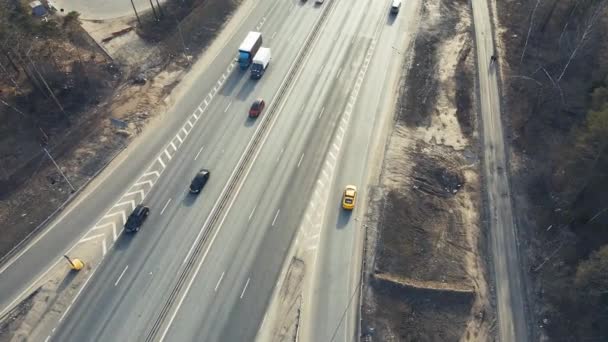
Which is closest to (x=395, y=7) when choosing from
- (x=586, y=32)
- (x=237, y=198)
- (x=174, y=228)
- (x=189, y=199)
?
(x=586, y=32)

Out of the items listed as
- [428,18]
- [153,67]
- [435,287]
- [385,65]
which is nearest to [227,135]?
[153,67]

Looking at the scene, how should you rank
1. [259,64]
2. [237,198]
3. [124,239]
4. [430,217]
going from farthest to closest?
[259,64]
[237,198]
[430,217]
[124,239]

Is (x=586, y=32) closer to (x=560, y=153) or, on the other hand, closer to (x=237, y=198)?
(x=560, y=153)

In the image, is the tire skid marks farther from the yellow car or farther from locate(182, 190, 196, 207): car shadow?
locate(182, 190, 196, 207): car shadow

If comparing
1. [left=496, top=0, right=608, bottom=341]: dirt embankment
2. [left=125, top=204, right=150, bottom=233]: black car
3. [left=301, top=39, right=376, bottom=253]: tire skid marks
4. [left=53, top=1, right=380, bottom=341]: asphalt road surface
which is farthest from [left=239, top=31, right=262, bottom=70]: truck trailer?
[left=496, top=0, right=608, bottom=341]: dirt embankment

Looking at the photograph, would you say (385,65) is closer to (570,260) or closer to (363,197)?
(363,197)

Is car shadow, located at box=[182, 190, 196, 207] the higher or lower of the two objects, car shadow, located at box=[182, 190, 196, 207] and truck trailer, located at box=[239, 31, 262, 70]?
the lower

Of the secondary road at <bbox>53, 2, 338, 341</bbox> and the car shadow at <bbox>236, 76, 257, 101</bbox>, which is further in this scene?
the car shadow at <bbox>236, 76, 257, 101</bbox>

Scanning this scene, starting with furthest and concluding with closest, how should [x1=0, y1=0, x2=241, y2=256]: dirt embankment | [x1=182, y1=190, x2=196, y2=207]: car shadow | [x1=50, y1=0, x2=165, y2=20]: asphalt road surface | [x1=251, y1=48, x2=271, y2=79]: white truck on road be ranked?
[x1=50, y1=0, x2=165, y2=20]: asphalt road surface → [x1=251, y1=48, x2=271, y2=79]: white truck on road → [x1=0, y1=0, x2=241, y2=256]: dirt embankment → [x1=182, y1=190, x2=196, y2=207]: car shadow
